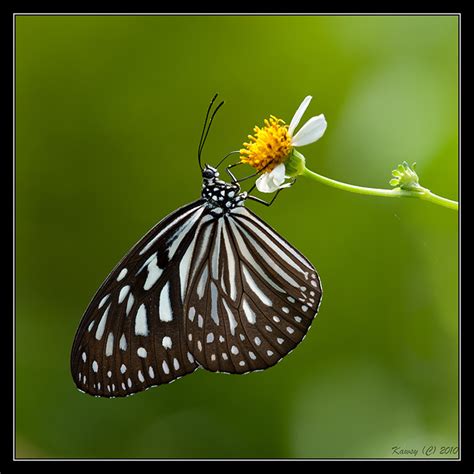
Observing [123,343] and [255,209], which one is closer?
[123,343]

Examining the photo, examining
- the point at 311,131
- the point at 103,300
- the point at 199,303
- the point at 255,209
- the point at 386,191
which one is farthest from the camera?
the point at 255,209

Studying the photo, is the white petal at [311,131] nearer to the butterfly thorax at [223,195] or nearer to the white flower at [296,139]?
the white flower at [296,139]

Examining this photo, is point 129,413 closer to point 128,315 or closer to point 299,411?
point 299,411

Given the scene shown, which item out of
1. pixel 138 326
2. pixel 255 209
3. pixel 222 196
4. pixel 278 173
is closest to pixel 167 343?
pixel 138 326

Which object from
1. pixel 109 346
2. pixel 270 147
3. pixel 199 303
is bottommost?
pixel 109 346

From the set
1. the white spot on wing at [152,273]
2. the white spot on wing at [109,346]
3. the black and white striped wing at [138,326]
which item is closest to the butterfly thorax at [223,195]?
the black and white striped wing at [138,326]

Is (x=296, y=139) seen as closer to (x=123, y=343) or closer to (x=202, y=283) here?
(x=202, y=283)
